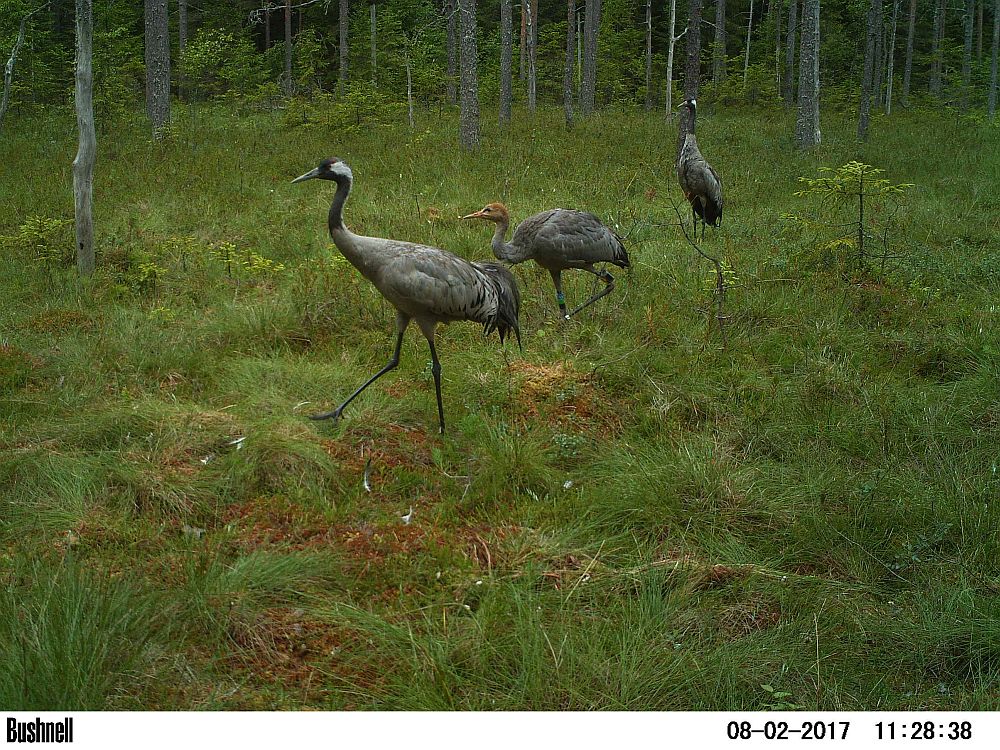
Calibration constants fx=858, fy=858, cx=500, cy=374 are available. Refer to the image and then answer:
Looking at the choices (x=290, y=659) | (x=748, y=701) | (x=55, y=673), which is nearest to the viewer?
(x=55, y=673)

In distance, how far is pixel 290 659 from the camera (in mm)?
3365

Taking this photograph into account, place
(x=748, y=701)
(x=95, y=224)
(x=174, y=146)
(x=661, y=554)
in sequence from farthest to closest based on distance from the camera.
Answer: (x=174, y=146), (x=95, y=224), (x=661, y=554), (x=748, y=701)

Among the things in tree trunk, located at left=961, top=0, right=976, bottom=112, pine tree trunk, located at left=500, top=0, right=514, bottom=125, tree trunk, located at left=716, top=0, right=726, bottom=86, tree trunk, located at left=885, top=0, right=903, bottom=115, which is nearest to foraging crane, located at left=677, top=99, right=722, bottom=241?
pine tree trunk, located at left=500, top=0, right=514, bottom=125

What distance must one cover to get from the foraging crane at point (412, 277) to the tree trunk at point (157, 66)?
11.2m

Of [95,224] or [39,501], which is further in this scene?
[95,224]

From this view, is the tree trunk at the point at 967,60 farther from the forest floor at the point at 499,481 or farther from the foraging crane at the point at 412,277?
the foraging crane at the point at 412,277

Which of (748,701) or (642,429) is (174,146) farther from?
(748,701)

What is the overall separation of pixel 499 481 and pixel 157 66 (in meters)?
13.9

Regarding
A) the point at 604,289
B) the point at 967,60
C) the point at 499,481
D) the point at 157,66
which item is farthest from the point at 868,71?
the point at 499,481

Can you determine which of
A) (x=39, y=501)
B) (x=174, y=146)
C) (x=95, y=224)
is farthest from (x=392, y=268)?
(x=174, y=146)

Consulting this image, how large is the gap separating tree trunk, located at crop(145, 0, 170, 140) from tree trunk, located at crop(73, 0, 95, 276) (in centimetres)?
769

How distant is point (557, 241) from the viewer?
745cm

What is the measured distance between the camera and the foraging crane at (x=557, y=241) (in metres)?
7.38

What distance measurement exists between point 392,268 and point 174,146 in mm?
10121
